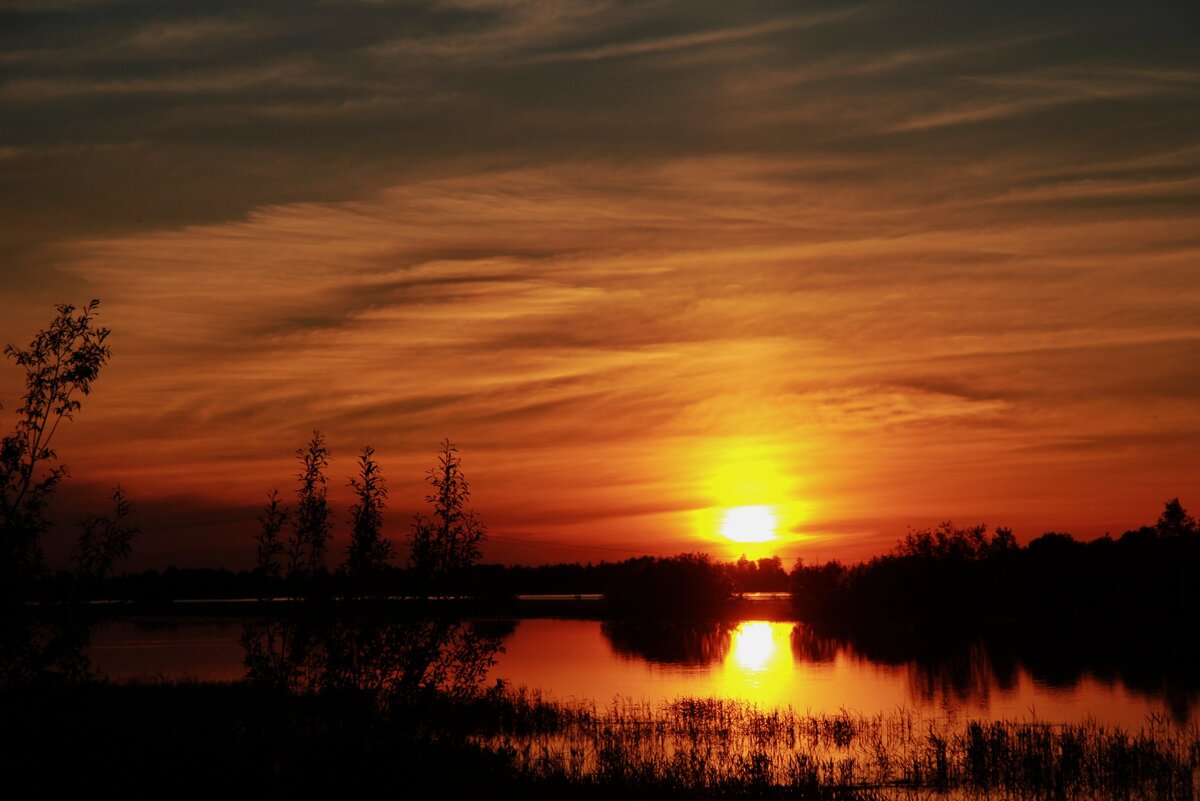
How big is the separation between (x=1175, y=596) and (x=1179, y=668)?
183 ft

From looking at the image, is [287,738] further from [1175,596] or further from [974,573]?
[974,573]

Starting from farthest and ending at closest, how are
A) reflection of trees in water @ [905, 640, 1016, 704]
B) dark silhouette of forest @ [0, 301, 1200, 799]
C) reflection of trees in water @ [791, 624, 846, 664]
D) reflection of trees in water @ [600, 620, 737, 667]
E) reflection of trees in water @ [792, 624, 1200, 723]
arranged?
1. reflection of trees in water @ [600, 620, 737, 667]
2. reflection of trees in water @ [791, 624, 846, 664]
3. reflection of trees in water @ [792, 624, 1200, 723]
4. reflection of trees in water @ [905, 640, 1016, 704]
5. dark silhouette of forest @ [0, 301, 1200, 799]

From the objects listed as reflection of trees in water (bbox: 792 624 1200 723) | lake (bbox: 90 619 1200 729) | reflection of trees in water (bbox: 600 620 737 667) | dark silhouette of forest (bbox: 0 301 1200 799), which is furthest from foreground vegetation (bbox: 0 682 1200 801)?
reflection of trees in water (bbox: 600 620 737 667)

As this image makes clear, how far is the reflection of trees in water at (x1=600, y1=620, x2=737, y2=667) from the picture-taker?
101 meters

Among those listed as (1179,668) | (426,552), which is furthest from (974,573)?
(426,552)

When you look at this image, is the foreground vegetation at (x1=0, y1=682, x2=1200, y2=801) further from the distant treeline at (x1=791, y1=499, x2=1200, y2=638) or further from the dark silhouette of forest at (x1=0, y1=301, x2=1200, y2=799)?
the distant treeline at (x1=791, y1=499, x2=1200, y2=638)

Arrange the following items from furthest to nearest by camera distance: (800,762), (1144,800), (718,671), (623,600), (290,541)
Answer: (623,600), (718,671), (800,762), (1144,800), (290,541)

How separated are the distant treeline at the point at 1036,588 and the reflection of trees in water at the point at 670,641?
21.1 m

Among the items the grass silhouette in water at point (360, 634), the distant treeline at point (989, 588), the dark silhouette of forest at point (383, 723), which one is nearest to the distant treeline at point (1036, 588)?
the distant treeline at point (989, 588)

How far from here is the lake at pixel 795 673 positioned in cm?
6197

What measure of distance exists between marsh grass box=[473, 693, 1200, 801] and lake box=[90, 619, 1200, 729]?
8532mm

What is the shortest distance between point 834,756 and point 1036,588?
119 metres

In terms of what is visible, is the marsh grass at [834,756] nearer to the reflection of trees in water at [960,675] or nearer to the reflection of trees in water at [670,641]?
the reflection of trees in water at [960,675]

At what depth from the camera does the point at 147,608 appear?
193 metres
